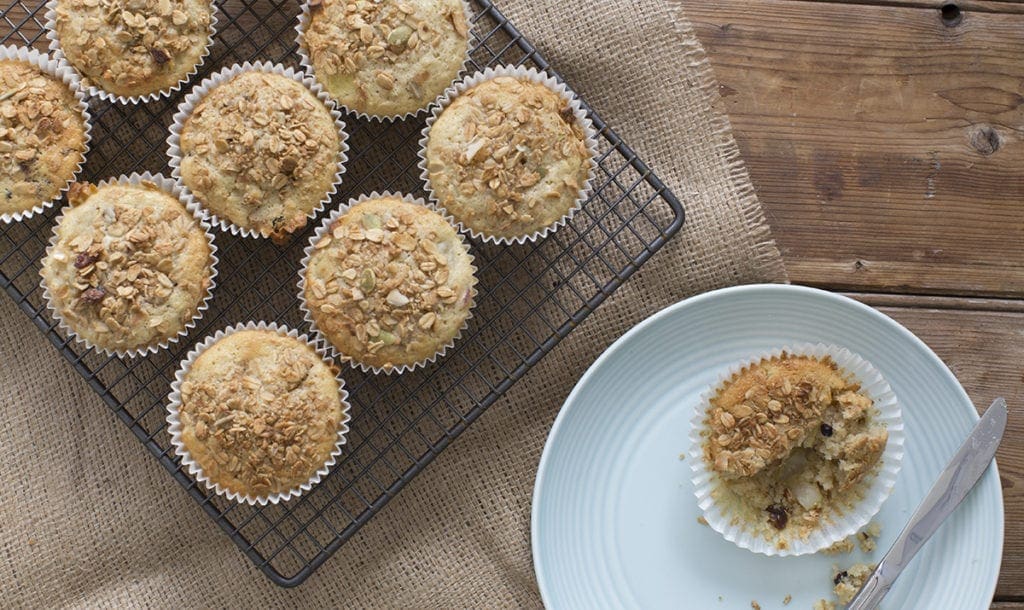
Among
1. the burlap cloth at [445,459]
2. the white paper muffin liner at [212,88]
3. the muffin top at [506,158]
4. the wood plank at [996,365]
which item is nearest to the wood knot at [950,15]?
the burlap cloth at [445,459]

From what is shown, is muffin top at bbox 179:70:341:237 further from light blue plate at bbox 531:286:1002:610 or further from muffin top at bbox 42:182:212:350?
light blue plate at bbox 531:286:1002:610

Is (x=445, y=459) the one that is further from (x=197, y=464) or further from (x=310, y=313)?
(x=197, y=464)

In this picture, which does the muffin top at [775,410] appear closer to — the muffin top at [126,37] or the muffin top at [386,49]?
the muffin top at [386,49]

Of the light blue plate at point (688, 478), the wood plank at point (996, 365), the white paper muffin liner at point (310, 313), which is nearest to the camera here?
the white paper muffin liner at point (310, 313)

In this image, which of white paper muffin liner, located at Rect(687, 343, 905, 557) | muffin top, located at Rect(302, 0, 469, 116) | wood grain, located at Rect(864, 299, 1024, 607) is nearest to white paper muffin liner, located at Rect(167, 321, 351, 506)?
muffin top, located at Rect(302, 0, 469, 116)

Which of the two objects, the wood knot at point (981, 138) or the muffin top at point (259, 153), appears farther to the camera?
the wood knot at point (981, 138)

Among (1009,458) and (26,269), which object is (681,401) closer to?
(1009,458)
